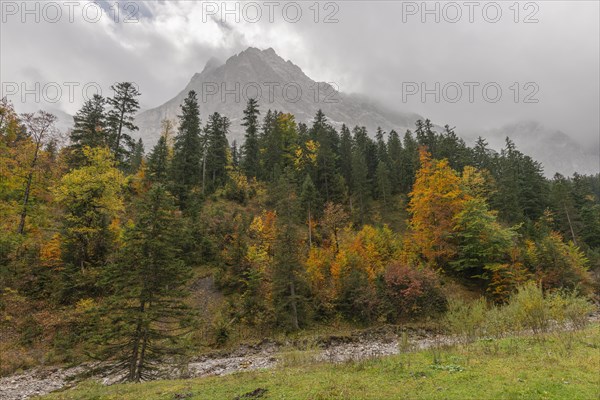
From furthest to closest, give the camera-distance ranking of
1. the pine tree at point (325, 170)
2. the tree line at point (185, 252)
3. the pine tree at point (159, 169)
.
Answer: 1. the pine tree at point (325, 170)
2. the pine tree at point (159, 169)
3. the tree line at point (185, 252)

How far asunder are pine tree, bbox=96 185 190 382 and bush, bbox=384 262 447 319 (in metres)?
19.2

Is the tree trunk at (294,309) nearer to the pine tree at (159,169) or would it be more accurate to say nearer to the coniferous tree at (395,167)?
the pine tree at (159,169)

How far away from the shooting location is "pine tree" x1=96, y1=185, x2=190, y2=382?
15352 millimetres

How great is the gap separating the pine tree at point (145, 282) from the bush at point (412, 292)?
19.2 m

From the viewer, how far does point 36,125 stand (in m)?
26.0

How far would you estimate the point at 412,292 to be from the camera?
91.7ft

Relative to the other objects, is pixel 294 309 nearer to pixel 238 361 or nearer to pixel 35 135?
pixel 238 361

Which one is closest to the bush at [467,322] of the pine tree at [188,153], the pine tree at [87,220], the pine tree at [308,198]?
the pine tree at [308,198]

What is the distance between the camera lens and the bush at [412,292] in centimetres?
2805

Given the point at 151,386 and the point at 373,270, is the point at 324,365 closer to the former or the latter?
the point at 151,386

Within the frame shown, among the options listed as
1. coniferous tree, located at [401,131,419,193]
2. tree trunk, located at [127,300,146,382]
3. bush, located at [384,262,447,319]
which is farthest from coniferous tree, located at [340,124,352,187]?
tree trunk, located at [127,300,146,382]

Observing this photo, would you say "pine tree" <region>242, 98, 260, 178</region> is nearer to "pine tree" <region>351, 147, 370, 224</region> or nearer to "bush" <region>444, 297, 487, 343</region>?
"pine tree" <region>351, 147, 370, 224</region>

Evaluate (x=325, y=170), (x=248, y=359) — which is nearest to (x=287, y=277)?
(x=248, y=359)

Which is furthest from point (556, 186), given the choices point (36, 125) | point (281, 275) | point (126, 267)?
point (36, 125)
